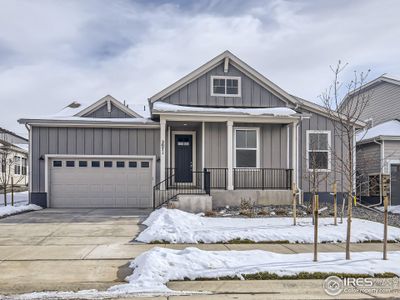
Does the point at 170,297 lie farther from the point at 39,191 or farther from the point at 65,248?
the point at 39,191

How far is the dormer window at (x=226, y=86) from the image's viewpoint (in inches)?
669

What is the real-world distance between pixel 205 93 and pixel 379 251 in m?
10.2

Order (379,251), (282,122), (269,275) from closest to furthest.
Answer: (269,275), (379,251), (282,122)

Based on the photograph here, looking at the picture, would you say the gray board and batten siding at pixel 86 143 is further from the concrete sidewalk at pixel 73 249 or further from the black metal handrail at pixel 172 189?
the concrete sidewalk at pixel 73 249

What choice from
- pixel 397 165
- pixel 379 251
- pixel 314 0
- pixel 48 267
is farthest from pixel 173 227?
pixel 397 165

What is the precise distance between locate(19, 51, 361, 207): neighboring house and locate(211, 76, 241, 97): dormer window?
0.14 ft

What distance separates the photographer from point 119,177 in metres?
17.2

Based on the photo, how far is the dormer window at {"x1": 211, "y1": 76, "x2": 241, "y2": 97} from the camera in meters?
17.0

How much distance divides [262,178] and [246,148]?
1.42 m

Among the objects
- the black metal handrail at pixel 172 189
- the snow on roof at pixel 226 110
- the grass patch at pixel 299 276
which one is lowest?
the grass patch at pixel 299 276

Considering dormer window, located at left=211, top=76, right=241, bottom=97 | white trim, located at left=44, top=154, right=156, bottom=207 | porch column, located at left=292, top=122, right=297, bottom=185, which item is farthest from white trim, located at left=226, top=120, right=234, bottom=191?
white trim, located at left=44, top=154, right=156, bottom=207

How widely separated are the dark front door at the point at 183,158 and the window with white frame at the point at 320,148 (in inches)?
202

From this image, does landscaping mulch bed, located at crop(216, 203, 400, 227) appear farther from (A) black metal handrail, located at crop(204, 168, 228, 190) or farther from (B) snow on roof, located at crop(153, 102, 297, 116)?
(B) snow on roof, located at crop(153, 102, 297, 116)

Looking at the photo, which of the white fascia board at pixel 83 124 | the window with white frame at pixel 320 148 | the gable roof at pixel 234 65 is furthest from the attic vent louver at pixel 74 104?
the window with white frame at pixel 320 148
